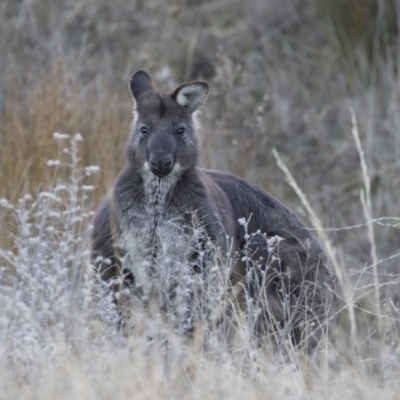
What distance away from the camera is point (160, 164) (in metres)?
5.48

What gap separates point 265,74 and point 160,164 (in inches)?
291

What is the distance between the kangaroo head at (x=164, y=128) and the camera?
5.57 metres

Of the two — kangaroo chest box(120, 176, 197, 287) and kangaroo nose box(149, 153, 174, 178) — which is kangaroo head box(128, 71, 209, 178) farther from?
kangaroo chest box(120, 176, 197, 287)

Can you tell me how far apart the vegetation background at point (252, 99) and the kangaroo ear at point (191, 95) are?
2.70 feet

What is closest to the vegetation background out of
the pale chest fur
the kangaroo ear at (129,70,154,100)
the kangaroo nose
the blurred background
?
the blurred background

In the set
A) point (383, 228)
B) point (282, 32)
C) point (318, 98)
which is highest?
point (282, 32)

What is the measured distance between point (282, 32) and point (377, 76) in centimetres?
177

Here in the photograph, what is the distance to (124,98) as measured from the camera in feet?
30.3

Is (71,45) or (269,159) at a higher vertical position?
(71,45)

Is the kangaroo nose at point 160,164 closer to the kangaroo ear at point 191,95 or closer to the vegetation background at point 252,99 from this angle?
the kangaroo ear at point 191,95

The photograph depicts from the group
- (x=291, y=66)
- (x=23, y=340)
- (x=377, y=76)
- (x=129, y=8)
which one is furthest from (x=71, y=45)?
(x=23, y=340)

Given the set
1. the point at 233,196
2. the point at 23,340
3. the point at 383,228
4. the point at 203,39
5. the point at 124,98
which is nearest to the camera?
the point at 23,340

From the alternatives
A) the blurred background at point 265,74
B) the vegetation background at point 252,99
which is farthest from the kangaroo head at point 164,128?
the blurred background at point 265,74

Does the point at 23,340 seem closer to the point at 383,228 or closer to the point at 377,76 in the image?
the point at 383,228
